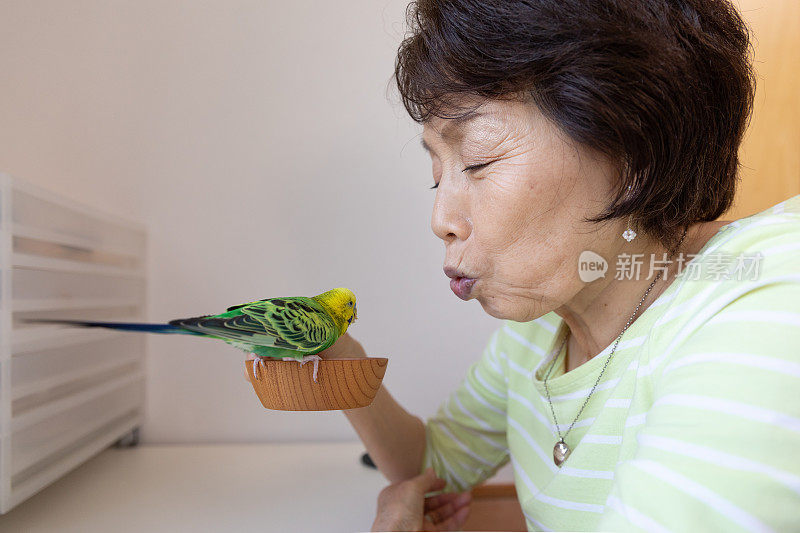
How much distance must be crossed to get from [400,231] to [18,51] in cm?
72

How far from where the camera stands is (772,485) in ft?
1.41

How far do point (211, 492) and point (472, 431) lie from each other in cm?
46

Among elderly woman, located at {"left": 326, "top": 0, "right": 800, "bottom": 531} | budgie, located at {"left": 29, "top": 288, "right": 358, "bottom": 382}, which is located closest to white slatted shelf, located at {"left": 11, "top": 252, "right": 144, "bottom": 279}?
budgie, located at {"left": 29, "top": 288, "right": 358, "bottom": 382}

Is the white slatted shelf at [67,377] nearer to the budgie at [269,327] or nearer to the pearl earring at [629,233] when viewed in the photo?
the budgie at [269,327]

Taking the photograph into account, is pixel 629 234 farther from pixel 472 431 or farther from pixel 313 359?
pixel 472 431

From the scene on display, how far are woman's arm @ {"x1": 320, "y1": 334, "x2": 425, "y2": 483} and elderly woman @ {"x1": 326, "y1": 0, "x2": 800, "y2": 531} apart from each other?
0.24 m

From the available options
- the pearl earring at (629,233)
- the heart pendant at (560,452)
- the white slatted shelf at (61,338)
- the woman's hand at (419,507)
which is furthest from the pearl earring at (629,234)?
the white slatted shelf at (61,338)

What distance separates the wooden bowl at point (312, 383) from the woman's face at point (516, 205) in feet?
0.57

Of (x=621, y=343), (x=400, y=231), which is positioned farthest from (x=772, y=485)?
(x=400, y=231)

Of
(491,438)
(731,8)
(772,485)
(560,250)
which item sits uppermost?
(731,8)

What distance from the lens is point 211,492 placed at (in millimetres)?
950

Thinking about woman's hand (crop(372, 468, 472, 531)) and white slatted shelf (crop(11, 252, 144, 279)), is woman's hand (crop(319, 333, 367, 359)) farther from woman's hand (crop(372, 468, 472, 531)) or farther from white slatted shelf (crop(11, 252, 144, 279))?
white slatted shelf (crop(11, 252, 144, 279))

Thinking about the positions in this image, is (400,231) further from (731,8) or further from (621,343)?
(731,8)

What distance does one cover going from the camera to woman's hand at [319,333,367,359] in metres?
0.79
